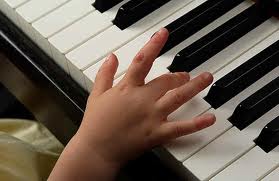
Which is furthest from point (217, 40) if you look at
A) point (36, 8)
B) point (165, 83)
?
point (36, 8)

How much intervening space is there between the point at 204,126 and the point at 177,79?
0.11 meters

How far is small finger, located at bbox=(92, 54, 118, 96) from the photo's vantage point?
0.96m

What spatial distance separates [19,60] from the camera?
3.85ft

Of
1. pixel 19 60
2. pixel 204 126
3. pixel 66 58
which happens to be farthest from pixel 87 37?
pixel 204 126

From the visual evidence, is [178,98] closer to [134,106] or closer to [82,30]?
Answer: [134,106]

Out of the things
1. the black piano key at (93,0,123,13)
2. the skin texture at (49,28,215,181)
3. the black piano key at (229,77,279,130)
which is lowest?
the skin texture at (49,28,215,181)

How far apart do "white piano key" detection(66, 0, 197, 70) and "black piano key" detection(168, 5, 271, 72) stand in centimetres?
11

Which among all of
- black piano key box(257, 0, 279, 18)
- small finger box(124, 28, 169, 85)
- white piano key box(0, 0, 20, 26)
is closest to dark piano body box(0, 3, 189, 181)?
white piano key box(0, 0, 20, 26)

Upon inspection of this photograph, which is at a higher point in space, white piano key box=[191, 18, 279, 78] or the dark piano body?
white piano key box=[191, 18, 279, 78]

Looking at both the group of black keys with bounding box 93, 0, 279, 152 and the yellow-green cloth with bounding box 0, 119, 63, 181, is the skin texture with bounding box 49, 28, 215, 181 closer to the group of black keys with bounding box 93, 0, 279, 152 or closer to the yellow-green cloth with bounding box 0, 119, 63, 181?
the group of black keys with bounding box 93, 0, 279, 152

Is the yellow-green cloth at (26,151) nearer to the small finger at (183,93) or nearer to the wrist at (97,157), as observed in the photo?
the wrist at (97,157)

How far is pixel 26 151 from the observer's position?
1186 millimetres

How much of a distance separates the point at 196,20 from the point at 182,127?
0.23m

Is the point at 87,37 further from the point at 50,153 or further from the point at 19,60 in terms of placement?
the point at 50,153
